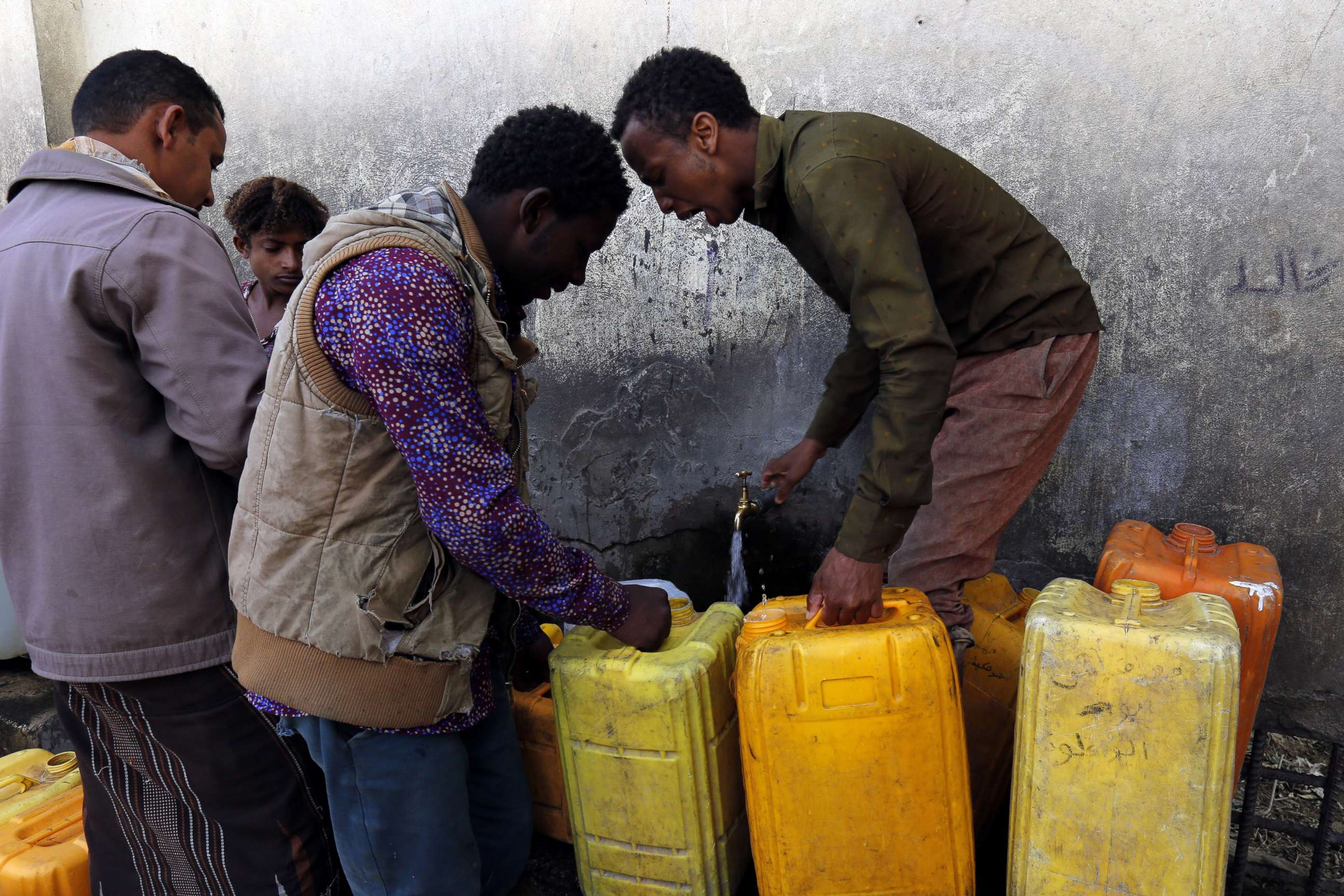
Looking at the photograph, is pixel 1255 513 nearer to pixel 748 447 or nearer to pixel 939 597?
pixel 939 597

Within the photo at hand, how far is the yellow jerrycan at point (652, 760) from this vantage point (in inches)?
76.9

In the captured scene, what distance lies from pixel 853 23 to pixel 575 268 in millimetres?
1554

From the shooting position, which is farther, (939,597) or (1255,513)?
(1255,513)

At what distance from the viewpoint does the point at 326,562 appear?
1646mm

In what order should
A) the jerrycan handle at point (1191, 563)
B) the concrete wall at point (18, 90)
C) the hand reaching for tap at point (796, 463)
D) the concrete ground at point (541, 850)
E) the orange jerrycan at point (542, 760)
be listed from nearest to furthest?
the jerrycan handle at point (1191, 563), the concrete ground at point (541, 850), the orange jerrycan at point (542, 760), the hand reaching for tap at point (796, 463), the concrete wall at point (18, 90)

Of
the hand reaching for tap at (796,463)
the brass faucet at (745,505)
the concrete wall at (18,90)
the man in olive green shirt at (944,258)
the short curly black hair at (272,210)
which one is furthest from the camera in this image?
the concrete wall at (18,90)

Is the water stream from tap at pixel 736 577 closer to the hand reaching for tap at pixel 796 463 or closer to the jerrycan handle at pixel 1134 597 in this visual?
the hand reaching for tap at pixel 796 463

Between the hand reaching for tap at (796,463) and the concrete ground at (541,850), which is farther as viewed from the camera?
the hand reaching for tap at (796,463)

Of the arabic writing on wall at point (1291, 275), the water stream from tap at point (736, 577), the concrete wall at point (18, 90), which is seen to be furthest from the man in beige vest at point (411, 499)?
the concrete wall at point (18, 90)

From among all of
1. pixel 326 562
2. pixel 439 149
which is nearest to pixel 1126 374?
pixel 326 562

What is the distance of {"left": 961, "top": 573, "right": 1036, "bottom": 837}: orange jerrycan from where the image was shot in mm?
2309

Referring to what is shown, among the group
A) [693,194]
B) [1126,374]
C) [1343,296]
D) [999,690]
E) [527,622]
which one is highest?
[693,194]

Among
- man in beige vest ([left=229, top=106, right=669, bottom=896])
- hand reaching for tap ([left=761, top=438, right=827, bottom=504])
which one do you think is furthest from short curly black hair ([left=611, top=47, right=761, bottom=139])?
hand reaching for tap ([left=761, top=438, right=827, bottom=504])

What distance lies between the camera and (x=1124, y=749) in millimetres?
1647
